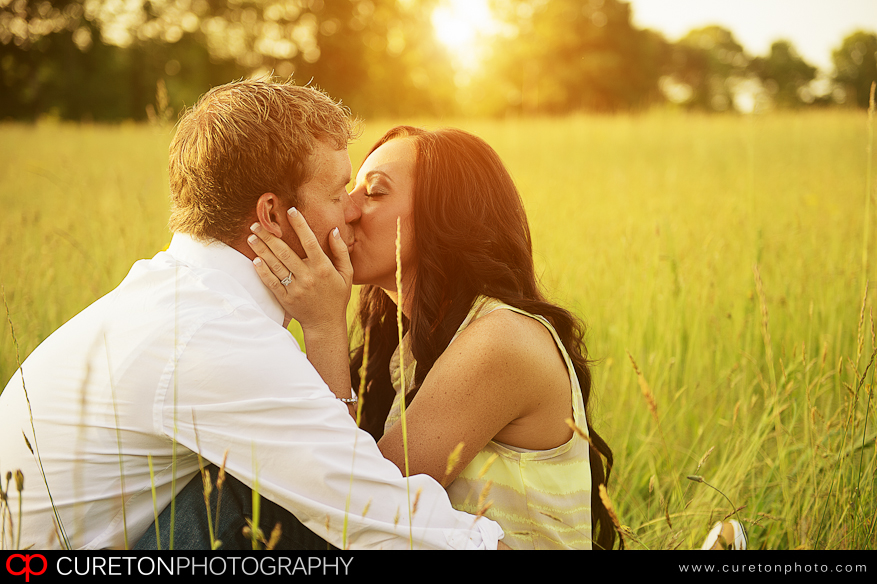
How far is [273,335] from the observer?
1.59 metres

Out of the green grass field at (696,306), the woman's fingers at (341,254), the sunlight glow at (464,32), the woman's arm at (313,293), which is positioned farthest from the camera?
the sunlight glow at (464,32)

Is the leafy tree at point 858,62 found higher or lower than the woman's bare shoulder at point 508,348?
higher

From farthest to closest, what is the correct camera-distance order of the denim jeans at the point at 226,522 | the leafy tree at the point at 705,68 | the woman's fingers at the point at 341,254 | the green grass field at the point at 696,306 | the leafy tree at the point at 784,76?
the leafy tree at the point at 705,68 → the leafy tree at the point at 784,76 → the green grass field at the point at 696,306 → the woman's fingers at the point at 341,254 → the denim jeans at the point at 226,522

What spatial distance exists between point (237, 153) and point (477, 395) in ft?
3.55

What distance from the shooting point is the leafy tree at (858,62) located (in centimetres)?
447

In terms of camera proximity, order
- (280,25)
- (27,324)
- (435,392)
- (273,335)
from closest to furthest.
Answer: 1. (273,335)
2. (435,392)
3. (27,324)
4. (280,25)

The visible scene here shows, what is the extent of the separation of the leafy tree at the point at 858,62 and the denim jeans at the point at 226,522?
14.3ft

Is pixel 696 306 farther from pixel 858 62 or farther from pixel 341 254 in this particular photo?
pixel 858 62

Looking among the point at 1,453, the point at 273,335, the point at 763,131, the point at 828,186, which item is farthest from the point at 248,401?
the point at 763,131

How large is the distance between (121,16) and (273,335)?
1720 cm

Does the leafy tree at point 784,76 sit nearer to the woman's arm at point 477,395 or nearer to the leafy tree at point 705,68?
the woman's arm at point 477,395

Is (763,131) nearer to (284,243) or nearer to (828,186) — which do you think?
(828,186)
